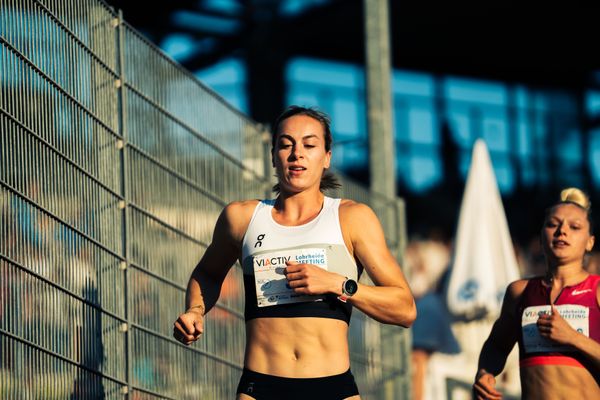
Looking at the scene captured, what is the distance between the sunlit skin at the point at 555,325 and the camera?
22.4 feet

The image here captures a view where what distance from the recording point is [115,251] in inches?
277

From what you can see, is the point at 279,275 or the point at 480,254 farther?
the point at 480,254

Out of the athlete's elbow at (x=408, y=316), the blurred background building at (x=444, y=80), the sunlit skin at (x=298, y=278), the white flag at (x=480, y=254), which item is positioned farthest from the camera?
the blurred background building at (x=444, y=80)

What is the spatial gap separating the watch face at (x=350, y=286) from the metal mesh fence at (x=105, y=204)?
1.48 metres

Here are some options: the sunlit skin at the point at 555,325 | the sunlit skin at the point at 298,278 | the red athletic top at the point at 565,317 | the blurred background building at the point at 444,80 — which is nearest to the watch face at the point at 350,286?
the sunlit skin at the point at 298,278

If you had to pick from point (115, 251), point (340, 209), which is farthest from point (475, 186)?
point (340, 209)

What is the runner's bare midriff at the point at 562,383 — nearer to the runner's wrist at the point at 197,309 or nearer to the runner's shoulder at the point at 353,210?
the runner's shoulder at the point at 353,210

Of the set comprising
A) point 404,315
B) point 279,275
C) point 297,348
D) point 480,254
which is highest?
point 480,254

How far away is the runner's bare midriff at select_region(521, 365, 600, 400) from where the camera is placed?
698cm

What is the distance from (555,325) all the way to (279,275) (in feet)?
6.20

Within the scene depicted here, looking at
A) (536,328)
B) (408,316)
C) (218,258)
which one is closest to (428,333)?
(536,328)

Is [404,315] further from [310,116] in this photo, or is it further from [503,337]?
[503,337]

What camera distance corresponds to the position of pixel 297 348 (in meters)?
5.50

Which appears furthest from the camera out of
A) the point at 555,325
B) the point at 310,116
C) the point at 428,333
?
the point at 428,333
